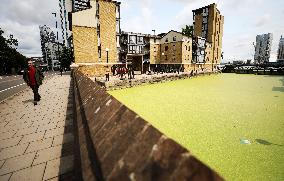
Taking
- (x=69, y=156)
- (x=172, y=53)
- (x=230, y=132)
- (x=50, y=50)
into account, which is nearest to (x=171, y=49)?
(x=172, y=53)

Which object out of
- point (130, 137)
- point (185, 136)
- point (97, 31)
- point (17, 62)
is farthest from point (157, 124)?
point (17, 62)

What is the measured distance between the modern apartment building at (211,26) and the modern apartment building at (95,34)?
29897 mm

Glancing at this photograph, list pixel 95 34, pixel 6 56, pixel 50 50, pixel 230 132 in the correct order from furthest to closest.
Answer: pixel 50 50 → pixel 6 56 → pixel 95 34 → pixel 230 132

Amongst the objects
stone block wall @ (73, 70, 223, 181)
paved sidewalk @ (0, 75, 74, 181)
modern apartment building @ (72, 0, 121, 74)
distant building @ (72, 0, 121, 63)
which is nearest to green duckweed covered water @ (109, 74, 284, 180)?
paved sidewalk @ (0, 75, 74, 181)

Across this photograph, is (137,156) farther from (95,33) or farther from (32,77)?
(95,33)

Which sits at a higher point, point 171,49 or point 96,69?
point 171,49

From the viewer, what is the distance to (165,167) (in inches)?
30.3

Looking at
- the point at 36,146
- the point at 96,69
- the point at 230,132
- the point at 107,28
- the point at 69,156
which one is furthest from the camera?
the point at 107,28

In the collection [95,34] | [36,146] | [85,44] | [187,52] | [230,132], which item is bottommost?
[230,132]

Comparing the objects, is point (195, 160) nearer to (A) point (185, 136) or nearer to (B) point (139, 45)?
(A) point (185, 136)

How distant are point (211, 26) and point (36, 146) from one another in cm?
5163

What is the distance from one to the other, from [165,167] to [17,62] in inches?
2243

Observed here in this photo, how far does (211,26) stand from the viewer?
156 ft

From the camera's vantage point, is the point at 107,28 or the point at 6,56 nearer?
the point at 107,28
